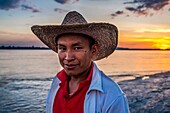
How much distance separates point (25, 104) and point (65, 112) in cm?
880

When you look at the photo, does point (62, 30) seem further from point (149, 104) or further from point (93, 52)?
point (149, 104)

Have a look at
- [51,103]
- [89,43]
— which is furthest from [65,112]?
[89,43]

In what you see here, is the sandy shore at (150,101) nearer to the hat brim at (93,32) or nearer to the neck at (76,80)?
the hat brim at (93,32)

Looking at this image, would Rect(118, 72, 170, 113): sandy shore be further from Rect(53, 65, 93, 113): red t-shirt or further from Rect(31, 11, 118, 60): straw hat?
Rect(53, 65, 93, 113): red t-shirt

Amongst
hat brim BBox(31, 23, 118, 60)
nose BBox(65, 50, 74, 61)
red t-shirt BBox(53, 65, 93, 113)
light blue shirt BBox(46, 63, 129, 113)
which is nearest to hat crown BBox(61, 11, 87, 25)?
hat brim BBox(31, 23, 118, 60)

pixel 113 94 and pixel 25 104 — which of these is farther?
pixel 25 104

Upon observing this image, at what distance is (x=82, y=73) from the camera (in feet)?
8.11

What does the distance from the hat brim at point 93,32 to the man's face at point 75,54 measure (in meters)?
0.07

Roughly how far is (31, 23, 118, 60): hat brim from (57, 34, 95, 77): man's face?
7cm

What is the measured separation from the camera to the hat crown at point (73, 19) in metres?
2.55

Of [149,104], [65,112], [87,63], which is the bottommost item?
[149,104]

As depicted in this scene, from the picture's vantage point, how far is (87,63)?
2.38 metres

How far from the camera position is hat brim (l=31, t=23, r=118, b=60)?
238 centimetres

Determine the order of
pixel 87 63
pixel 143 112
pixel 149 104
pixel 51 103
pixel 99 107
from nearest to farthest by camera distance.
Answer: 1. pixel 99 107
2. pixel 87 63
3. pixel 51 103
4. pixel 143 112
5. pixel 149 104
